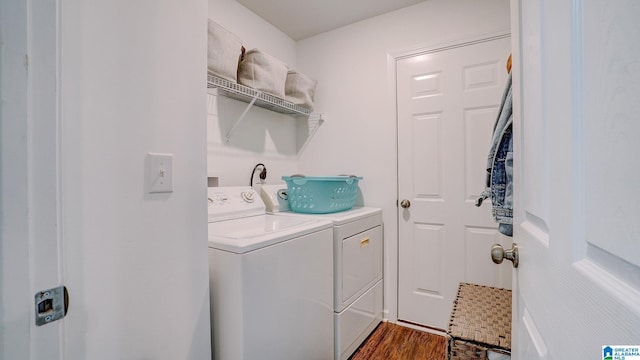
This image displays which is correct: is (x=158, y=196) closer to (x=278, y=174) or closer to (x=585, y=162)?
(x=585, y=162)

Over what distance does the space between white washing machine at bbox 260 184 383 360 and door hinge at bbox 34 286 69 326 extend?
1.23m

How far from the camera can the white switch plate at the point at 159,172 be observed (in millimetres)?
808

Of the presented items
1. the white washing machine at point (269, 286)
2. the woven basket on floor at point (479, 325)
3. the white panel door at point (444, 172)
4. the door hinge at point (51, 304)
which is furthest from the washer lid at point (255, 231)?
the white panel door at point (444, 172)

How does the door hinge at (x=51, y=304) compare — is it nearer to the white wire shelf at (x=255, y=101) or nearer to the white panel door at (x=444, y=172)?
the white wire shelf at (x=255, y=101)

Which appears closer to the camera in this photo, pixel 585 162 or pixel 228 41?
pixel 585 162

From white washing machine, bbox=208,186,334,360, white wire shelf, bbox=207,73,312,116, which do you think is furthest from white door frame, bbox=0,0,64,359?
white wire shelf, bbox=207,73,312,116

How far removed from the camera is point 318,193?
74.5 inches

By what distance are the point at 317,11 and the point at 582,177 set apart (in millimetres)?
2358

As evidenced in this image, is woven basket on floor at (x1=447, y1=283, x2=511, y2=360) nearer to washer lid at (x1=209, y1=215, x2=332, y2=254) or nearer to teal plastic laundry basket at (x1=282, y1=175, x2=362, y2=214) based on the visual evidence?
washer lid at (x1=209, y1=215, x2=332, y2=254)

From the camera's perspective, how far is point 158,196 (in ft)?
2.72

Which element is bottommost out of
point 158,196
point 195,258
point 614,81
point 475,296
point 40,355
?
point 475,296

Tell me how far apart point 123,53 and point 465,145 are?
6.69ft

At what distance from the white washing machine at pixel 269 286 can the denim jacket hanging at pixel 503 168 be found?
854 mm

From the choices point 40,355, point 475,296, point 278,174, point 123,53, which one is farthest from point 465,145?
point 40,355
